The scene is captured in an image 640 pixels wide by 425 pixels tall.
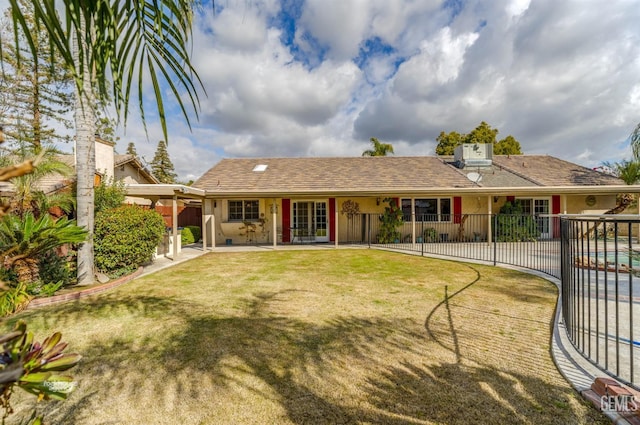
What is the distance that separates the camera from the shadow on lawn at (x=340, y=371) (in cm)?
280

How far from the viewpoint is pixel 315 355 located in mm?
3779

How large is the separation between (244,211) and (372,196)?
6439mm

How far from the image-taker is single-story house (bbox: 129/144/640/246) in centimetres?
1436

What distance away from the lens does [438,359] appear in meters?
3.66

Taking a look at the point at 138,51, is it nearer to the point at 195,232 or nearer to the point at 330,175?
the point at 330,175

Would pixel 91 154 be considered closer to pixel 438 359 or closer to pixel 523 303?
pixel 438 359

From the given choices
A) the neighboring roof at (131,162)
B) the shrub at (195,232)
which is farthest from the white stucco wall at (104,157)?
the shrub at (195,232)

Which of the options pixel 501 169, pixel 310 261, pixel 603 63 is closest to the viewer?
pixel 310 261

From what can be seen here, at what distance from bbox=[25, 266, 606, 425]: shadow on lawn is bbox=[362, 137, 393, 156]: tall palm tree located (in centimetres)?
2489

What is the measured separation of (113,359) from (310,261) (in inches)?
276

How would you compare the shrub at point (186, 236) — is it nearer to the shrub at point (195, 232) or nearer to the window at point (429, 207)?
the shrub at point (195, 232)

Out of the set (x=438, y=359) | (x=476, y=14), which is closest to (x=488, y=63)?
(x=476, y=14)

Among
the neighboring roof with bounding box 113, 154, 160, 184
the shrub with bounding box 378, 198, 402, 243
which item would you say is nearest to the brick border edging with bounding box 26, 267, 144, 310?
the neighboring roof with bounding box 113, 154, 160, 184

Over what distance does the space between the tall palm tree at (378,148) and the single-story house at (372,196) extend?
1145 cm
